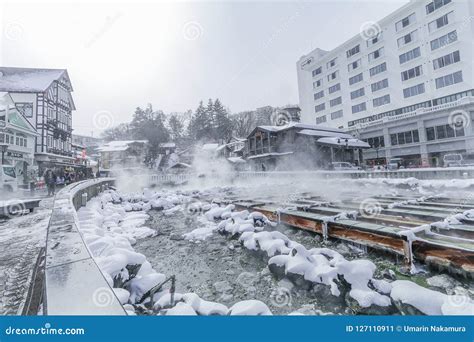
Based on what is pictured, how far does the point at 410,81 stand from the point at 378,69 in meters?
5.69

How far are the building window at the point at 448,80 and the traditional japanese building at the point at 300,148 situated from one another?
11.4 metres

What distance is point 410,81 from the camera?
3164cm

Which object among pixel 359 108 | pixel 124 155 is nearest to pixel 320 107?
pixel 359 108

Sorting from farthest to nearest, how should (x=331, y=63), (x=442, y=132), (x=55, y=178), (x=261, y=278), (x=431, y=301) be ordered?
1. (x=331, y=63)
2. (x=442, y=132)
3. (x=55, y=178)
4. (x=261, y=278)
5. (x=431, y=301)

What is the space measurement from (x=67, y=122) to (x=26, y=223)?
31.2 metres

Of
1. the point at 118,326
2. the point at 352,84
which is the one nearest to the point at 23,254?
the point at 118,326

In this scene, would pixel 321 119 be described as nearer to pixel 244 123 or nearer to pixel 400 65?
pixel 400 65

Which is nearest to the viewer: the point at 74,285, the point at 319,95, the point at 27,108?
the point at 74,285

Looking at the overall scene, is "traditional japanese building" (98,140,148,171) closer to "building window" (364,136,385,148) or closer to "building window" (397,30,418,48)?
"building window" (364,136,385,148)

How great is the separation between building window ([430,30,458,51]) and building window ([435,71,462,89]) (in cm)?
399

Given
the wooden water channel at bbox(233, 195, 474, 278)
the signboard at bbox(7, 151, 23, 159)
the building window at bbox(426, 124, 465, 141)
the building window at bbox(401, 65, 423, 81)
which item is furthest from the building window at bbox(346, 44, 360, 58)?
the signboard at bbox(7, 151, 23, 159)

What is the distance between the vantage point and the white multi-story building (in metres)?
26.2

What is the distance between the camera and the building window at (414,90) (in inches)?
1197

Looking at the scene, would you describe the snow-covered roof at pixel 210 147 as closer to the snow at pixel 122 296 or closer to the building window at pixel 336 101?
the building window at pixel 336 101
